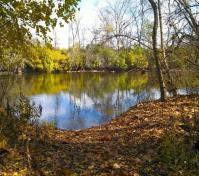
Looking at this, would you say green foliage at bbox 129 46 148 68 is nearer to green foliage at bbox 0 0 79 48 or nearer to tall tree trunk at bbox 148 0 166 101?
tall tree trunk at bbox 148 0 166 101

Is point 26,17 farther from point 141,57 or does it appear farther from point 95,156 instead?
point 141,57

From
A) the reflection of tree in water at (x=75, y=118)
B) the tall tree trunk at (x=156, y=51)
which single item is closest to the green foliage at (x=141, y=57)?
the reflection of tree in water at (x=75, y=118)

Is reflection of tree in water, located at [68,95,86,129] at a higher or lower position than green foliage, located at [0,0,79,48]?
lower

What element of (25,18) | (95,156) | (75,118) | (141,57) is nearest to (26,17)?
(25,18)

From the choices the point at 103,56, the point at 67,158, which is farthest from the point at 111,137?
the point at 103,56

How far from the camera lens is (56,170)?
6.58 m

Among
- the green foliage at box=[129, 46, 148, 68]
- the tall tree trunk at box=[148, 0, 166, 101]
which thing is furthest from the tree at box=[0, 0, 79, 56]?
the green foliage at box=[129, 46, 148, 68]

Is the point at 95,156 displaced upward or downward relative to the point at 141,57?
downward

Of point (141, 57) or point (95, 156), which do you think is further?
point (141, 57)

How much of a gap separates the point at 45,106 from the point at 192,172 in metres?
19.4

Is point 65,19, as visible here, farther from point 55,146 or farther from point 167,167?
point 167,167

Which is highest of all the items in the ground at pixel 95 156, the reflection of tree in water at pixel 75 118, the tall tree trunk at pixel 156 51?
the tall tree trunk at pixel 156 51

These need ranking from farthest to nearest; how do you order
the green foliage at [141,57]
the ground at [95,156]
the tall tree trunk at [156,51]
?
the green foliage at [141,57]
the tall tree trunk at [156,51]
the ground at [95,156]

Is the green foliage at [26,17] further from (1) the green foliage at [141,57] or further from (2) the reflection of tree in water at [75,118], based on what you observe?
(1) the green foliage at [141,57]
